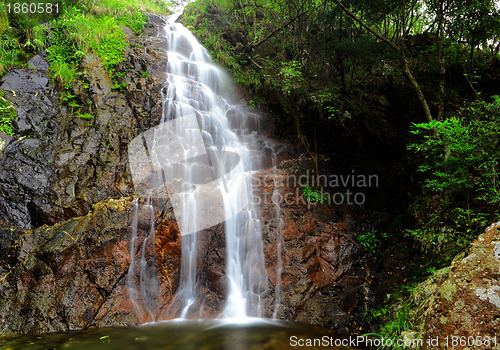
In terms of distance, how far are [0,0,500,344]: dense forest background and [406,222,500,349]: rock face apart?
61.2 inches

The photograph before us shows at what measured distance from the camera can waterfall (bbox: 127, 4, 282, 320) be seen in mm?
6270

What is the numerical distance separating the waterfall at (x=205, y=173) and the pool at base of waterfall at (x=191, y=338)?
606mm

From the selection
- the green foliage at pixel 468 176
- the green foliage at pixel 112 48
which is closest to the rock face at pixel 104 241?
the green foliage at pixel 112 48

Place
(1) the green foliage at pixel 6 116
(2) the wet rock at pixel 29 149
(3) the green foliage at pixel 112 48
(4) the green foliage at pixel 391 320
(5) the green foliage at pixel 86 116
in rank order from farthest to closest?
1. (3) the green foliage at pixel 112 48
2. (5) the green foliage at pixel 86 116
3. (1) the green foliage at pixel 6 116
4. (2) the wet rock at pixel 29 149
5. (4) the green foliage at pixel 391 320

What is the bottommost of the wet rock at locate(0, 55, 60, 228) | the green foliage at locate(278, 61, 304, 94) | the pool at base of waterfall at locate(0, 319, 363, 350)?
the pool at base of waterfall at locate(0, 319, 363, 350)

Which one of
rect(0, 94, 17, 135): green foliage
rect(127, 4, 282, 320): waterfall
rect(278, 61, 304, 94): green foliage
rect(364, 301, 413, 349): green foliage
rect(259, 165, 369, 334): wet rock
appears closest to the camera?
rect(364, 301, 413, 349): green foliage

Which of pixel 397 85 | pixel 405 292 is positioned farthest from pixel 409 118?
pixel 405 292

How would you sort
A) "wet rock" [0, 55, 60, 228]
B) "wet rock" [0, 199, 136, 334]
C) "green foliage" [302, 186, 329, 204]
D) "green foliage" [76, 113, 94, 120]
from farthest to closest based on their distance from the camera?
"green foliage" [76, 113, 94, 120], "green foliage" [302, 186, 329, 204], "wet rock" [0, 55, 60, 228], "wet rock" [0, 199, 136, 334]

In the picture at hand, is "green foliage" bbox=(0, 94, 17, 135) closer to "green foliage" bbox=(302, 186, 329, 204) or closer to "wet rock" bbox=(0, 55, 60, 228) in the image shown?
"wet rock" bbox=(0, 55, 60, 228)

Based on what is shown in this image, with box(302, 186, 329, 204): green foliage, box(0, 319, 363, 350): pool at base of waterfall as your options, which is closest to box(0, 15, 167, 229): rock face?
box(0, 319, 363, 350): pool at base of waterfall

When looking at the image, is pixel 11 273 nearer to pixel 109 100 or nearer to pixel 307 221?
pixel 109 100

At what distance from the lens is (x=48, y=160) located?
22.9ft

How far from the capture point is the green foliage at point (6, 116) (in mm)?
6820

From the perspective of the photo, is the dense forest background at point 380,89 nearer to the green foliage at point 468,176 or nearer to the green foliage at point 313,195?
the green foliage at point 468,176
